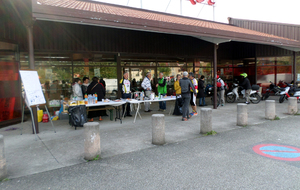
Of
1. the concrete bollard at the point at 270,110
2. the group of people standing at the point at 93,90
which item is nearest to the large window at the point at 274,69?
the concrete bollard at the point at 270,110

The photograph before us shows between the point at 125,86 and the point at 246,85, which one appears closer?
the point at 125,86

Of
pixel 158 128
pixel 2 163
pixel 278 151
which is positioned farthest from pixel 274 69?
pixel 2 163

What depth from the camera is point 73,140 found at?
5695 millimetres

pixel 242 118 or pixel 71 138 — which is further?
pixel 242 118

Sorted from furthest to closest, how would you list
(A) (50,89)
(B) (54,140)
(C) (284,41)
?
(C) (284,41) < (A) (50,89) < (B) (54,140)

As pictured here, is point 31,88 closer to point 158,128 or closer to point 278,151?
point 158,128

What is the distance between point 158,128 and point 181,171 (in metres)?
1.55

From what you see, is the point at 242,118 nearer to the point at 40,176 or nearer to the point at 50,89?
the point at 40,176

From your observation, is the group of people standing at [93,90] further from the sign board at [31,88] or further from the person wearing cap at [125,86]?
the sign board at [31,88]

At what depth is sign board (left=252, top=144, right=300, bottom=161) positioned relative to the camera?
14.3 ft

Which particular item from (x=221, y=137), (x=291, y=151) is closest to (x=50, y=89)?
(x=221, y=137)

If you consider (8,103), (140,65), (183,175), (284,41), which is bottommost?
(183,175)

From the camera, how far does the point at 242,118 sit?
22.9 ft

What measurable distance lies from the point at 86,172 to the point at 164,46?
34.9ft
